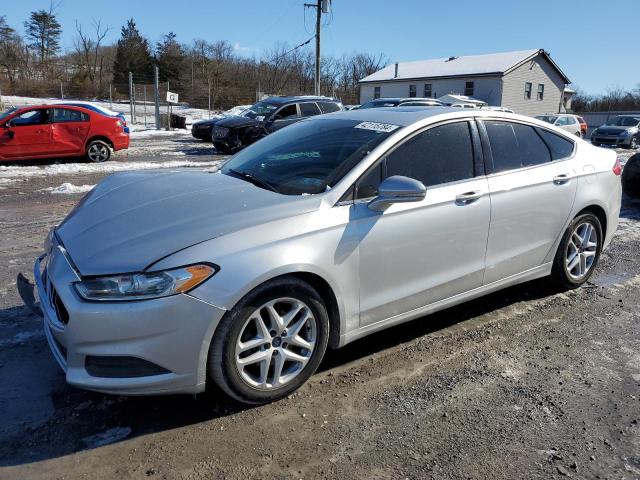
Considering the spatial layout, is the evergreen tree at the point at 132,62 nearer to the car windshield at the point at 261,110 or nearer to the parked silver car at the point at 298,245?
the car windshield at the point at 261,110

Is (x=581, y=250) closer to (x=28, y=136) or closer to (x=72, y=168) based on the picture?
(x=72, y=168)

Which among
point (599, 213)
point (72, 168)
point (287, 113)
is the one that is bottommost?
point (72, 168)

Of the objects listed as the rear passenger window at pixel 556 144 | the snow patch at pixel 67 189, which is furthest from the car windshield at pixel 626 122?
the snow patch at pixel 67 189

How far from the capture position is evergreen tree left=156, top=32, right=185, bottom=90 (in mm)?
50688

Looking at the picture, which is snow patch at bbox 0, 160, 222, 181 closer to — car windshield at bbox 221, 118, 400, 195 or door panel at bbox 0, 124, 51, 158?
door panel at bbox 0, 124, 51, 158

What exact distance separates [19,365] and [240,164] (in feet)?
6.53

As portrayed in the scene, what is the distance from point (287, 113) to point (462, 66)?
35982mm

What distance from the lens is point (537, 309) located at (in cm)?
430

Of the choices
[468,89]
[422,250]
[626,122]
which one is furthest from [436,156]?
[468,89]

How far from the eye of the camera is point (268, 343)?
2781mm

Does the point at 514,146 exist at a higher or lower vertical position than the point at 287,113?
lower

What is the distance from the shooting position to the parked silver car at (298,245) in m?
2.48

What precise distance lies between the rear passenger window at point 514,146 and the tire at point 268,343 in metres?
1.86

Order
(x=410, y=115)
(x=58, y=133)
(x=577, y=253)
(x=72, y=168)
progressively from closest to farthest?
(x=410, y=115), (x=577, y=253), (x=72, y=168), (x=58, y=133)
